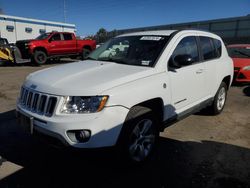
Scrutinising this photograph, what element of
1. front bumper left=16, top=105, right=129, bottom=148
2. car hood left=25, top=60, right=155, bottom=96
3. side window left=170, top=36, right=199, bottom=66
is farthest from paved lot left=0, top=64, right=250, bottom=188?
side window left=170, top=36, right=199, bottom=66

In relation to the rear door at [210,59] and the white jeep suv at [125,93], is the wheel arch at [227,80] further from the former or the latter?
the white jeep suv at [125,93]

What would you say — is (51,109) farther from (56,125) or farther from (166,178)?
(166,178)

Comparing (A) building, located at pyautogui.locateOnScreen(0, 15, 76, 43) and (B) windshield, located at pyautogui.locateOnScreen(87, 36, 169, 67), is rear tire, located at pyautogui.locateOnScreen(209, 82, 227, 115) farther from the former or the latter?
(A) building, located at pyautogui.locateOnScreen(0, 15, 76, 43)

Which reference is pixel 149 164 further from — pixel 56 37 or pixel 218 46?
pixel 56 37

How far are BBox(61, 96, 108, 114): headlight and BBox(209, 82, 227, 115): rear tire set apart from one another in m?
3.26

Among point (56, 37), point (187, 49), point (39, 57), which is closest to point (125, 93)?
point (187, 49)

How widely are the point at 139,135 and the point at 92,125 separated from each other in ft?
2.75

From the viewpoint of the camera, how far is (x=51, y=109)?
290cm

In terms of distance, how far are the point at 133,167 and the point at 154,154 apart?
537mm

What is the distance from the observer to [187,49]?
425cm

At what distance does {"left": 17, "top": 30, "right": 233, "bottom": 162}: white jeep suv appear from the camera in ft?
9.19

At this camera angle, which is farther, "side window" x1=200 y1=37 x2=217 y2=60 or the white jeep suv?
"side window" x1=200 y1=37 x2=217 y2=60

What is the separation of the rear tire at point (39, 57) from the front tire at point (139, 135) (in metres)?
→ 13.6

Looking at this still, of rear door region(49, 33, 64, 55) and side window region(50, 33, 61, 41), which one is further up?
side window region(50, 33, 61, 41)
